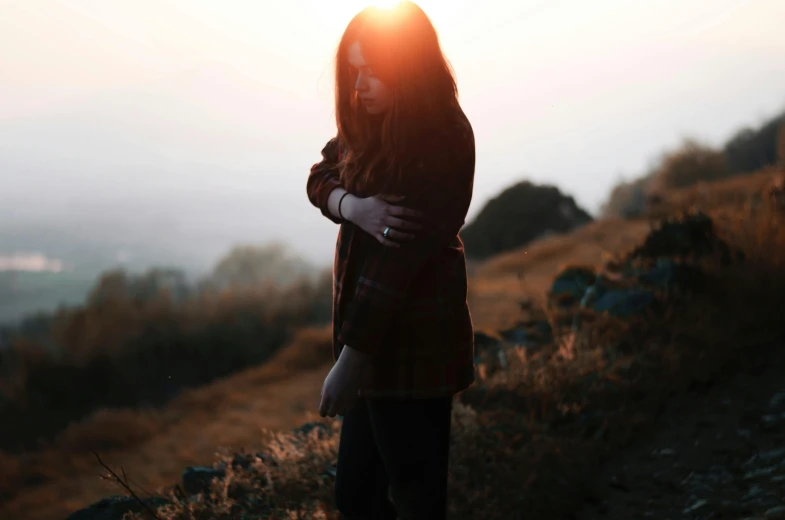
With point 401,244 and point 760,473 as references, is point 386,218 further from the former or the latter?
point 760,473

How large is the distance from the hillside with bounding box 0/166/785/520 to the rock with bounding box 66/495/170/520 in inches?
0.9

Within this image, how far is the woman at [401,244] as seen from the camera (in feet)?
5.04

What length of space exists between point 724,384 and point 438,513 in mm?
2778

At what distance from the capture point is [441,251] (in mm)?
1634

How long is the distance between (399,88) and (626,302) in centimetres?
342

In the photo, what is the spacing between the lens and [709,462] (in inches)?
126

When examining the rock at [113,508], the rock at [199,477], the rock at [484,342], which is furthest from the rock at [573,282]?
the rock at [113,508]

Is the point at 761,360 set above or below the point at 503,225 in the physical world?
below

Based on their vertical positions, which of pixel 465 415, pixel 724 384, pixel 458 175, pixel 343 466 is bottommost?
pixel 724 384

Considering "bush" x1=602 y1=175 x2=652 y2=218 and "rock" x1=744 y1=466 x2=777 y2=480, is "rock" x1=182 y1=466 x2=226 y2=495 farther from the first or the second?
"bush" x1=602 y1=175 x2=652 y2=218

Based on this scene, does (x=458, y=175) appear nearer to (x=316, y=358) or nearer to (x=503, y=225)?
(x=316, y=358)

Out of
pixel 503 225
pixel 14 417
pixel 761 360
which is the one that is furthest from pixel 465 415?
pixel 503 225

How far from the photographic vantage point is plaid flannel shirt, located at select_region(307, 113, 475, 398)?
153 centimetres

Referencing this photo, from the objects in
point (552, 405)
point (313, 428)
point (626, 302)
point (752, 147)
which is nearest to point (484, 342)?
point (626, 302)
